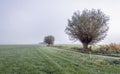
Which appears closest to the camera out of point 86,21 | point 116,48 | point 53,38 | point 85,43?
point 116,48

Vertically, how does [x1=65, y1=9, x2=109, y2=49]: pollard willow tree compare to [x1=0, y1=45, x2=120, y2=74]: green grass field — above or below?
above

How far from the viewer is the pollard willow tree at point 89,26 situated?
56.9m

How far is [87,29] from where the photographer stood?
57031mm

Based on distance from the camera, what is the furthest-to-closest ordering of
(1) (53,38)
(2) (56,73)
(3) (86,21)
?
(1) (53,38) → (3) (86,21) → (2) (56,73)

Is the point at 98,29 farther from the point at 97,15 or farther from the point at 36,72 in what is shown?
the point at 36,72

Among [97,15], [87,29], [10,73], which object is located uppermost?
[97,15]

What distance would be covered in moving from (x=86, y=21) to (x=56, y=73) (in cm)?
4248

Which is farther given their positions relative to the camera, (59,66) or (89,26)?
(89,26)

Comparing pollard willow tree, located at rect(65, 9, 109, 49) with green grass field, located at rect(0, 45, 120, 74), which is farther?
pollard willow tree, located at rect(65, 9, 109, 49)

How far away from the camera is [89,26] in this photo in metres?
56.8

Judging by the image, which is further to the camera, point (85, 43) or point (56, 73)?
point (85, 43)

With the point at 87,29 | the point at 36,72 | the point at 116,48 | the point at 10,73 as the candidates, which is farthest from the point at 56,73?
the point at 87,29

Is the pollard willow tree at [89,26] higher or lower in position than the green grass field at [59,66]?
higher

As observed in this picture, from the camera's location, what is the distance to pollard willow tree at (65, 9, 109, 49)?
5694 centimetres
